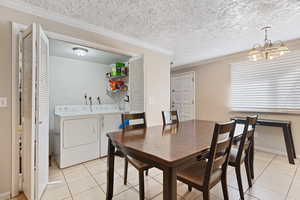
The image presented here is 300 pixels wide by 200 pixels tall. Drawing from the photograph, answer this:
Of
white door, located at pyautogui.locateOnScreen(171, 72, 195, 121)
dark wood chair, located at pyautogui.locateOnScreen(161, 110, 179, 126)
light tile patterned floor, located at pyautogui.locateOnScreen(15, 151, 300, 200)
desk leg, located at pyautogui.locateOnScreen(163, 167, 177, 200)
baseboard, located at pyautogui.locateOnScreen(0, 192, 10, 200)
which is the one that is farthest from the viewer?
white door, located at pyautogui.locateOnScreen(171, 72, 195, 121)

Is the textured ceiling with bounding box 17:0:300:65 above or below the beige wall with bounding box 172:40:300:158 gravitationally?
above

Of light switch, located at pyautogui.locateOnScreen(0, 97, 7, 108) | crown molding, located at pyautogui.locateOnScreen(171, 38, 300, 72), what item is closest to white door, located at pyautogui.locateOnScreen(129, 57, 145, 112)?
light switch, located at pyautogui.locateOnScreen(0, 97, 7, 108)

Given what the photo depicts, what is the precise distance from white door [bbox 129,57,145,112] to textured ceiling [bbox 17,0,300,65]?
46 cm

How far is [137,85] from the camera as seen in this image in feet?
9.33

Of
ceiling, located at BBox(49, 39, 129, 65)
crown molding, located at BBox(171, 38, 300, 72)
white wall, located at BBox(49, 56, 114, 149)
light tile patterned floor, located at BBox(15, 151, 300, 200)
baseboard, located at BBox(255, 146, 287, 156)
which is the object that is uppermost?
crown molding, located at BBox(171, 38, 300, 72)

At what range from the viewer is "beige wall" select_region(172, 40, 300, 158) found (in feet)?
9.76

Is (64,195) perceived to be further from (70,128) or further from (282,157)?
(282,157)

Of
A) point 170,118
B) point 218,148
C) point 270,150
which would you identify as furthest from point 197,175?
point 270,150

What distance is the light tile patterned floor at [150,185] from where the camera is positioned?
172 cm

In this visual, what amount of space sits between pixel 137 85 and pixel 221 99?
2.40 metres

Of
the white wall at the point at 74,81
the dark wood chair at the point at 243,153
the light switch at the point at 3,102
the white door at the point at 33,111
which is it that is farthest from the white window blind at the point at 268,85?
the light switch at the point at 3,102

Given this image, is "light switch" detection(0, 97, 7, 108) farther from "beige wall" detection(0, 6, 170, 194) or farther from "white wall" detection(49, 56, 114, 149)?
"white wall" detection(49, 56, 114, 149)

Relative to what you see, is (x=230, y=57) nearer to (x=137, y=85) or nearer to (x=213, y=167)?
(x=137, y=85)

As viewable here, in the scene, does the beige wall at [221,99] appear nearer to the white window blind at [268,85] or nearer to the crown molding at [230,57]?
the crown molding at [230,57]
